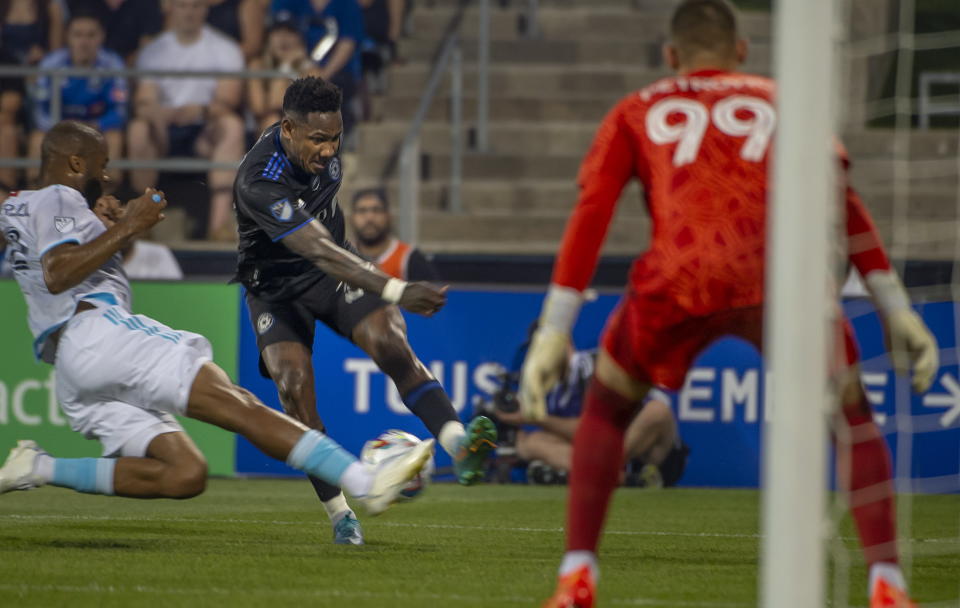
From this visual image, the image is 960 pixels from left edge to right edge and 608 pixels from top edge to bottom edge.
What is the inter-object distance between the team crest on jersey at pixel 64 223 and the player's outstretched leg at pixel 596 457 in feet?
7.96

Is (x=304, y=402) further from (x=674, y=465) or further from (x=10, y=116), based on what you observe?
(x=10, y=116)

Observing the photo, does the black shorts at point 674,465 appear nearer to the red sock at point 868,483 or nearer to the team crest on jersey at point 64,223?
the team crest on jersey at point 64,223

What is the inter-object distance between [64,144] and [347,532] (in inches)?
76.9

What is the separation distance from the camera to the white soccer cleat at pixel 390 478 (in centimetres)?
564

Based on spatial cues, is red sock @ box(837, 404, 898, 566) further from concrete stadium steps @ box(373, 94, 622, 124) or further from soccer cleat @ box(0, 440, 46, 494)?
concrete stadium steps @ box(373, 94, 622, 124)

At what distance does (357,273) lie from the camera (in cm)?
622

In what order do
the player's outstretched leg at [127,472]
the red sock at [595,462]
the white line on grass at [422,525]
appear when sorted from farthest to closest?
the white line on grass at [422,525], the player's outstretched leg at [127,472], the red sock at [595,462]

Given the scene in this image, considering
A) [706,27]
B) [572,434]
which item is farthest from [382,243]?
[706,27]

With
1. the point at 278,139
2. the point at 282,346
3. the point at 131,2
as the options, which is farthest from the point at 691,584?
the point at 131,2

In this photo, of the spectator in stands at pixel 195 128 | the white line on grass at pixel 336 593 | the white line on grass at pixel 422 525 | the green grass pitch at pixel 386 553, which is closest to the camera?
the white line on grass at pixel 336 593

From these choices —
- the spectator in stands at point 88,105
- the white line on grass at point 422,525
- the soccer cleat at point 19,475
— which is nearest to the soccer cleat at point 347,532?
the white line on grass at point 422,525

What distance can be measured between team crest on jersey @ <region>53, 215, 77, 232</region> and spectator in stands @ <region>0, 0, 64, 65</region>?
8720 millimetres

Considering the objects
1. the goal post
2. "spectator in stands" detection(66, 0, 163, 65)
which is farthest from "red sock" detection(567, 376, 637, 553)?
"spectator in stands" detection(66, 0, 163, 65)

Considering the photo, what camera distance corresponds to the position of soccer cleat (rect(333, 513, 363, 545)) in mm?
6629
